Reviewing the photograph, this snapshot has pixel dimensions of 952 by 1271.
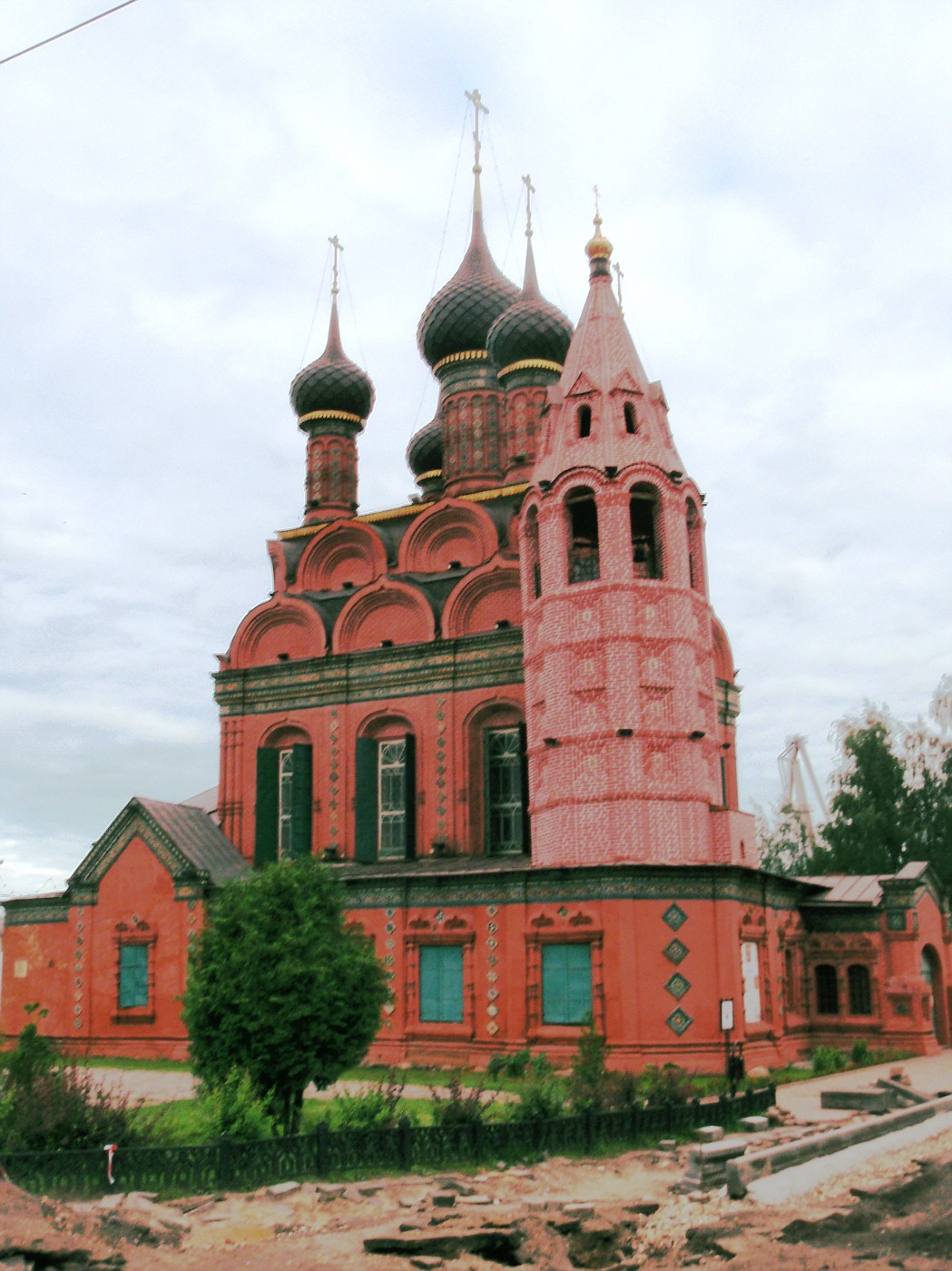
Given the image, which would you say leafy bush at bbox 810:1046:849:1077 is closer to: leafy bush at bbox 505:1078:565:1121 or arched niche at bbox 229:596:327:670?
leafy bush at bbox 505:1078:565:1121

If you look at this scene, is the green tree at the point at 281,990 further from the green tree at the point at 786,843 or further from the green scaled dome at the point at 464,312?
the green tree at the point at 786,843

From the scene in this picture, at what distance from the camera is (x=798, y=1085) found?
18.9m

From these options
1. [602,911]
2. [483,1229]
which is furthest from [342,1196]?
[602,911]

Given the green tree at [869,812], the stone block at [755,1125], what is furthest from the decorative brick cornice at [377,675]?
the green tree at [869,812]

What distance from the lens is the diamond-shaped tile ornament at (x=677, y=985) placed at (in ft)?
65.1

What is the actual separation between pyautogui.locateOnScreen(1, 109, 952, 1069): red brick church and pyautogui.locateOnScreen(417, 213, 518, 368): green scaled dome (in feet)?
0.25

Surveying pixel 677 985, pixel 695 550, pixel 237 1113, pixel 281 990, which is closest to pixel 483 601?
pixel 695 550

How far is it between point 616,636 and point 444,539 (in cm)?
679

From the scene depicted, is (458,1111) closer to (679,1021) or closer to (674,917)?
(679,1021)

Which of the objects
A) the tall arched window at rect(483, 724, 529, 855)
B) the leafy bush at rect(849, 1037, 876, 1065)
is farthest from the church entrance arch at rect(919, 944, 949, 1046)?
the tall arched window at rect(483, 724, 529, 855)

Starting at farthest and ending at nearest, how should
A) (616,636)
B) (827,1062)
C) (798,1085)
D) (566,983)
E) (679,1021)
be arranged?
1. (616,636)
2. (827,1062)
3. (566,983)
4. (679,1021)
5. (798,1085)

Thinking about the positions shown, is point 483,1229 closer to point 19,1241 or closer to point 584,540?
point 19,1241

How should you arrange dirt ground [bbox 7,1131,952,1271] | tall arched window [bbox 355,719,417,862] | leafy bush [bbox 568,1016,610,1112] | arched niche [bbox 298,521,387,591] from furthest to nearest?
arched niche [bbox 298,521,387,591] < tall arched window [bbox 355,719,417,862] < leafy bush [bbox 568,1016,610,1112] < dirt ground [bbox 7,1131,952,1271]

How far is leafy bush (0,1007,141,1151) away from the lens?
1160cm
